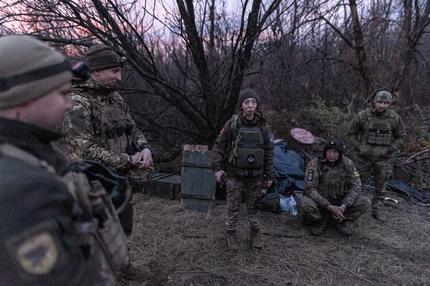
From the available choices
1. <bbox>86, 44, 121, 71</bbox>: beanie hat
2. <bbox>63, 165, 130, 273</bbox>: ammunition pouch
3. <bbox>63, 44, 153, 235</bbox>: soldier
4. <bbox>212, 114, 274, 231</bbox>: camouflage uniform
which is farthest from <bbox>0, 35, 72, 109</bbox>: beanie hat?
<bbox>212, 114, 274, 231</bbox>: camouflage uniform

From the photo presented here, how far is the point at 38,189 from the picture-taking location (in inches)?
40.5

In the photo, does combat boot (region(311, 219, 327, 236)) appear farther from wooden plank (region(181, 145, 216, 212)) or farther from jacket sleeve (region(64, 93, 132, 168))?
jacket sleeve (region(64, 93, 132, 168))

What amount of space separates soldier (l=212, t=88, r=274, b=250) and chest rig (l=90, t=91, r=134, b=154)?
1395 mm

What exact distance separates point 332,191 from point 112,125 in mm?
3158

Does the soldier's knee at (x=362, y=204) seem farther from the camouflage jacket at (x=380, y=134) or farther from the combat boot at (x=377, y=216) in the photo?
the camouflage jacket at (x=380, y=134)

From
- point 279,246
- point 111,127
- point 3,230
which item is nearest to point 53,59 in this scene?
point 3,230

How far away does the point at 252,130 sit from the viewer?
13.5ft

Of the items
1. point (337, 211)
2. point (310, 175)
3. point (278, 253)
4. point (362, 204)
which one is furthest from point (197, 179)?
point (362, 204)

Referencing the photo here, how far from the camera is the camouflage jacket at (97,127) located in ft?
8.86

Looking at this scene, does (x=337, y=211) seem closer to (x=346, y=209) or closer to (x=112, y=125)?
(x=346, y=209)

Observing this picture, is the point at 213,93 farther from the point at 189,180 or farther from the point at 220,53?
the point at 189,180

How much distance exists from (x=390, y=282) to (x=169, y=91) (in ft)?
13.3

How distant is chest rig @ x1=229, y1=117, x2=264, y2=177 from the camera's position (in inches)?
160

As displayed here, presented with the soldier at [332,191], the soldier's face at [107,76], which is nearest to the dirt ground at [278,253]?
the soldier at [332,191]
